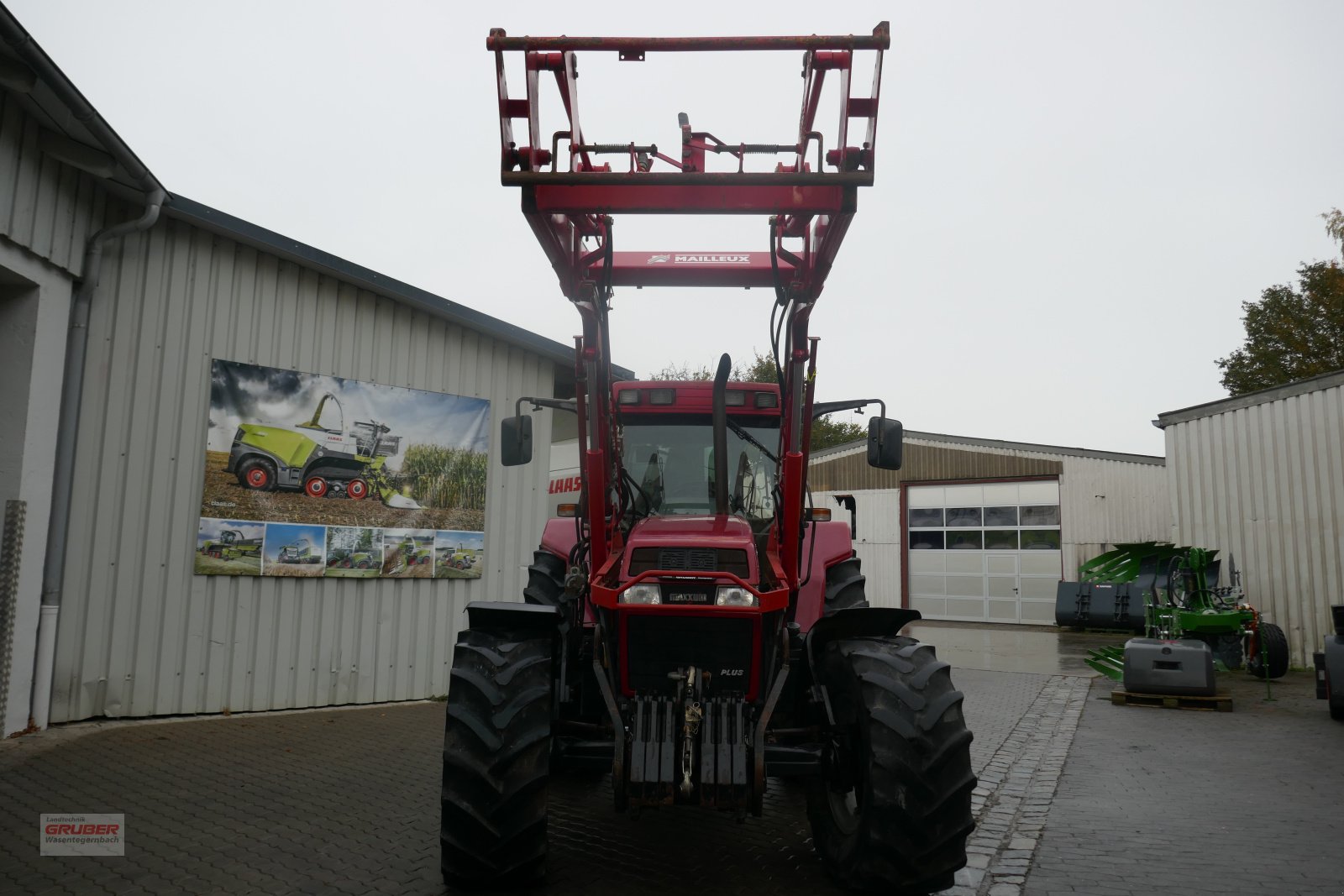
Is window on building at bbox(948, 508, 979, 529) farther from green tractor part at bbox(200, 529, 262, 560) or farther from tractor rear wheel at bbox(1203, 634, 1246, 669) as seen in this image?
green tractor part at bbox(200, 529, 262, 560)

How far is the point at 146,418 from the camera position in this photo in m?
8.05

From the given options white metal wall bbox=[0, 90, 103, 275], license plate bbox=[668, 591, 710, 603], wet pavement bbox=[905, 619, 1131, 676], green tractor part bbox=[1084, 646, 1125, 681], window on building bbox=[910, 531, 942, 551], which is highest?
white metal wall bbox=[0, 90, 103, 275]

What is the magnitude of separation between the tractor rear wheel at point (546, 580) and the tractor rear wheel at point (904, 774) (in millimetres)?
2239

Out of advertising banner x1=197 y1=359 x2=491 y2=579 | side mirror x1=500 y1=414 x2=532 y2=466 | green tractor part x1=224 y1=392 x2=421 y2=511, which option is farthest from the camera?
green tractor part x1=224 y1=392 x2=421 y2=511

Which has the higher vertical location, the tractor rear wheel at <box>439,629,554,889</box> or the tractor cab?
the tractor cab

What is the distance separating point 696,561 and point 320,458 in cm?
564

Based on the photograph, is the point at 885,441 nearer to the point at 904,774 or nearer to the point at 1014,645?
the point at 904,774

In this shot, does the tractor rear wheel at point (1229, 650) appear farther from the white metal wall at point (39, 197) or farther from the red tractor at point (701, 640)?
the white metal wall at point (39, 197)

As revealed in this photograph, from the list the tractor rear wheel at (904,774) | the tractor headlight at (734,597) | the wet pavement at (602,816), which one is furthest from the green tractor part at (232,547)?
the tractor rear wheel at (904,774)

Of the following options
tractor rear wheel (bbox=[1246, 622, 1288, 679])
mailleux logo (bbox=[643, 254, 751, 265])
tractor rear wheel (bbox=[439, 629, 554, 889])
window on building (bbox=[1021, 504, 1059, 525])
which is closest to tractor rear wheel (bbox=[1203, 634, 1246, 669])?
tractor rear wheel (bbox=[1246, 622, 1288, 679])

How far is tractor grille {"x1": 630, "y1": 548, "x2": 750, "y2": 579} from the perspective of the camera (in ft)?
14.5

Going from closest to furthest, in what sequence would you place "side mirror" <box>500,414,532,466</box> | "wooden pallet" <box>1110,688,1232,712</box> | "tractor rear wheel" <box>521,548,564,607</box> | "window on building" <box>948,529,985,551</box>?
1. "side mirror" <box>500,414,532,466</box>
2. "tractor rear wheel" <box>521,548,564,607</box>
3. "wooden pallet" <box>1110,688,1232,712</box>
4. "window on building" <box>948,529,985,551</box>

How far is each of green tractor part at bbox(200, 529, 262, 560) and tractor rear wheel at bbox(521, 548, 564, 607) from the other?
349 centimetres

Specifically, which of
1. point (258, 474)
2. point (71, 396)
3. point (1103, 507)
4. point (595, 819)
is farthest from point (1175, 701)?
point (1103, 507)
